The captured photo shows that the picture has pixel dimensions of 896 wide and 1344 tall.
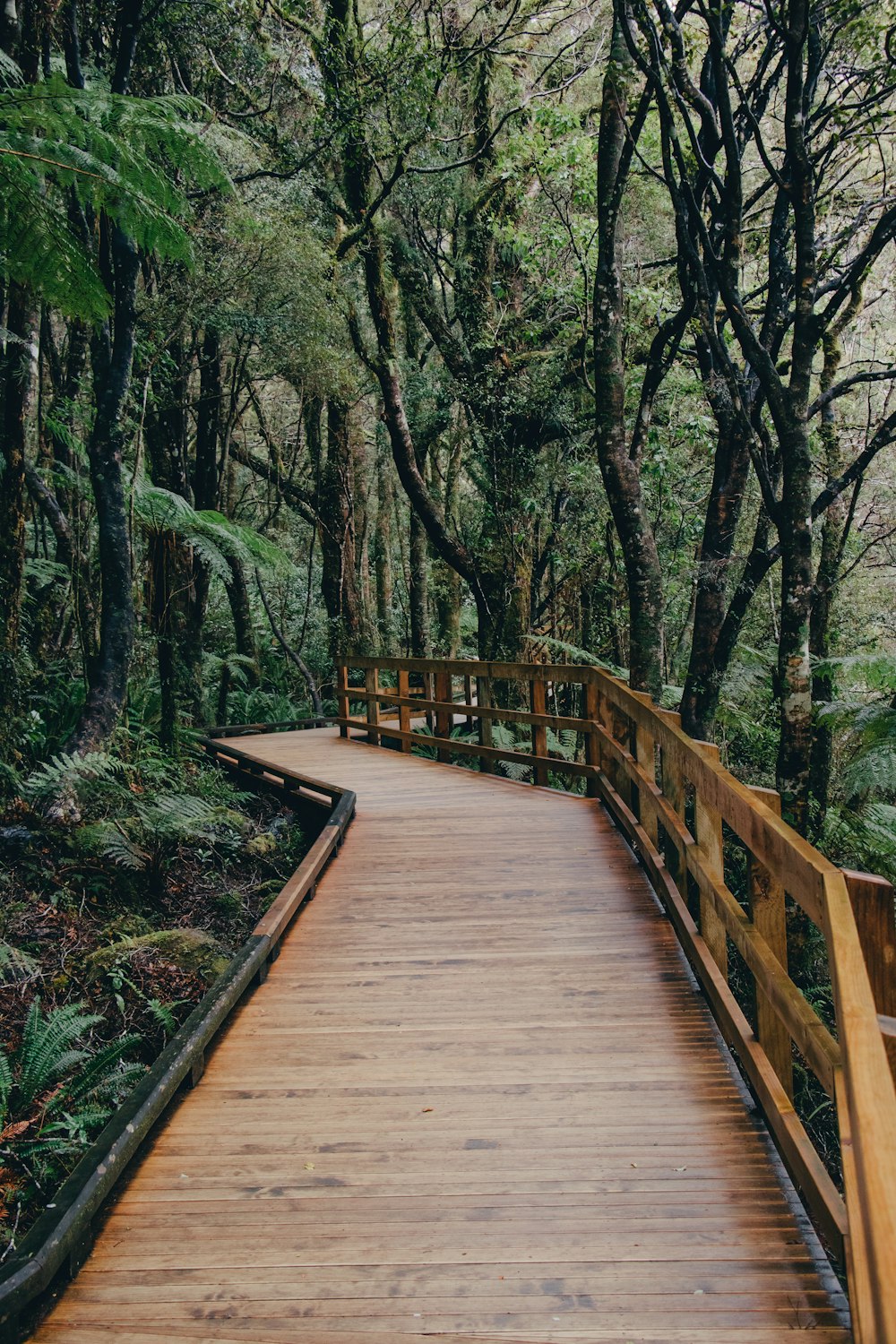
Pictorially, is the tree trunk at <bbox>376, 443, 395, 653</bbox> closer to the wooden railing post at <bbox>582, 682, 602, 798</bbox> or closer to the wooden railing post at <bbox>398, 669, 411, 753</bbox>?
the wooden railing post at <bbox>398, 669, 411, 753</bbox>

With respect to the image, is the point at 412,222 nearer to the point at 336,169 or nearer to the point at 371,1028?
the point at 336,169

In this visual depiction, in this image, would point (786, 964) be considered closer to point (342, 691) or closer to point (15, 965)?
point (15, 965)

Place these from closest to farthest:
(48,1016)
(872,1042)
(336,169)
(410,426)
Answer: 1. (872,1042)
2. (48,1016)
3. (336,169)
4. (410,426)

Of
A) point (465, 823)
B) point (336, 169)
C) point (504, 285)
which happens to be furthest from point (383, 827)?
point (336, 169)

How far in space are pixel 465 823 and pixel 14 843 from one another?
3.53 metres

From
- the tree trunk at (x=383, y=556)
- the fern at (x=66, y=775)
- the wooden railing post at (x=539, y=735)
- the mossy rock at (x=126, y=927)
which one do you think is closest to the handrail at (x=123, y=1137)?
the mossy rock at (x=126, y=927)

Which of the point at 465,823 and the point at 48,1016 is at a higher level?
the point at 465,823

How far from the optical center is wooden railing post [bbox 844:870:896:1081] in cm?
211

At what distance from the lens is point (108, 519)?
744cm

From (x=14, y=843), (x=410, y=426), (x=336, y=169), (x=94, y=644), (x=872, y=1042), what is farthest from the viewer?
(x=410, y=426)

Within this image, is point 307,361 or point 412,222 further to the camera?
point 412,222

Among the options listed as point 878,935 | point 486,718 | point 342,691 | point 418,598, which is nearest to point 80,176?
point 878,935

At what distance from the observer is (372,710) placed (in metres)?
12.4

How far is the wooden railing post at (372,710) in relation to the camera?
12.1 metres
